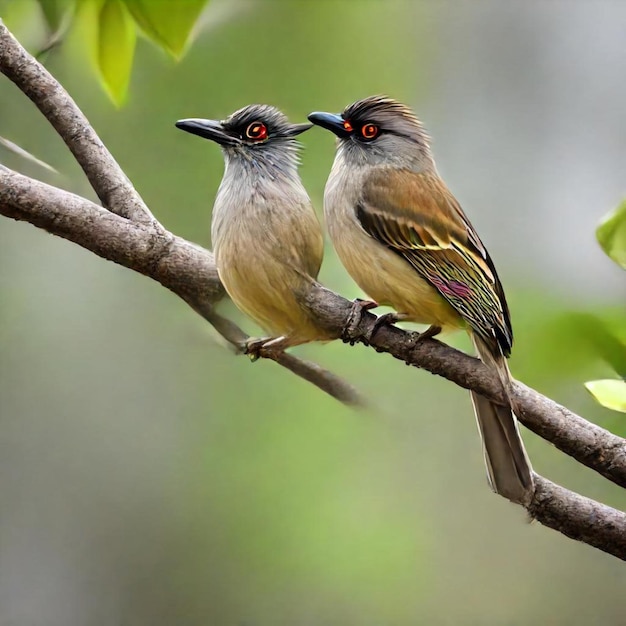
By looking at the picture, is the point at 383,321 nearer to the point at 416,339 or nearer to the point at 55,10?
the point at 416,339

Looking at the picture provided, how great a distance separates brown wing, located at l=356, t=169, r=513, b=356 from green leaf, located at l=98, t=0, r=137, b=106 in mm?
321

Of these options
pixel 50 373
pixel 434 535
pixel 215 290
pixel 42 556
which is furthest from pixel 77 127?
pixel 434 535

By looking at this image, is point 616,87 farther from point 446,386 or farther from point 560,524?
point 560,524

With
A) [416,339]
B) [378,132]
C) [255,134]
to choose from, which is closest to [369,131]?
[378,132]

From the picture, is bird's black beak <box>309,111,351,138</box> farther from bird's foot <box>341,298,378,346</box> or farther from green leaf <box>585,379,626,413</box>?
green leaf <box>585,379,626,413</box>

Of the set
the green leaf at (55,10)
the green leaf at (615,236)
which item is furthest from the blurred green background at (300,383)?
the green leaf at (615,236)

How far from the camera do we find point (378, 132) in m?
0.78

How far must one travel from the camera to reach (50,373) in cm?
108

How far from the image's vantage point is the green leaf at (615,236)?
2.58 feet

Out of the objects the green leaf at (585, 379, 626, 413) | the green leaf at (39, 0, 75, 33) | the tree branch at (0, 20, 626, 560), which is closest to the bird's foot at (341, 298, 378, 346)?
the tree branch at (0, 20, 626, 560)

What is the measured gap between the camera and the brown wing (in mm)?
712

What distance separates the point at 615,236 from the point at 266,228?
0.36m

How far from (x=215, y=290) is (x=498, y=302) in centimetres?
27

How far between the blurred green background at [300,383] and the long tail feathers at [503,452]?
0.68 feet
